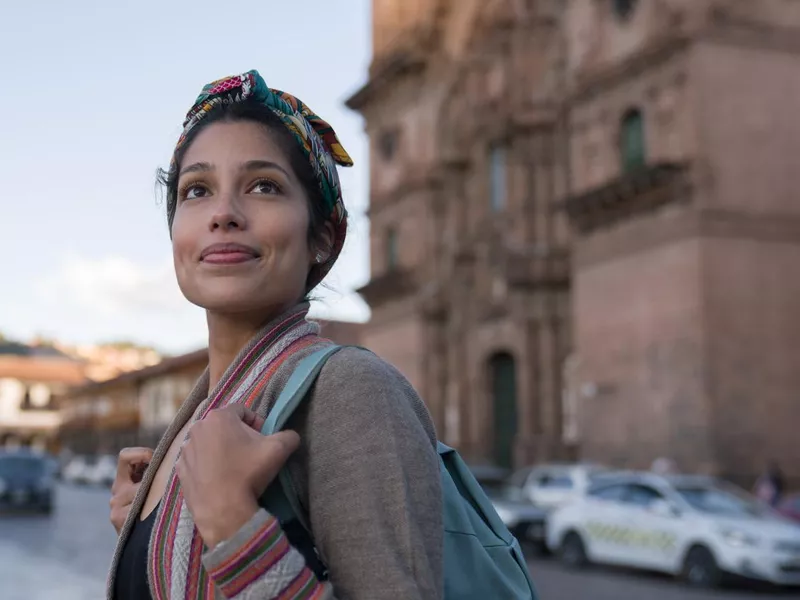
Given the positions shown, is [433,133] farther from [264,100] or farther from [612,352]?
[264,100]

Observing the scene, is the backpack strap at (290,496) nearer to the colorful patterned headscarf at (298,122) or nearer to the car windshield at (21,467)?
the colorful patterned headscarf at (298,122)

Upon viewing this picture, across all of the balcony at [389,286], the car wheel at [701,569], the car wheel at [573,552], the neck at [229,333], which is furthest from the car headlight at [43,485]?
the neck at [229,333]

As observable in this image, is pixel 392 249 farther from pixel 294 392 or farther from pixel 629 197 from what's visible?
pixel 294 392

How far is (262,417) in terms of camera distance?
1.78m

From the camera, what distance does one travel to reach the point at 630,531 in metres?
17.1

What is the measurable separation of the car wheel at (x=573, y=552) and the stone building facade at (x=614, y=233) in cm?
669

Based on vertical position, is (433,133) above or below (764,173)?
above

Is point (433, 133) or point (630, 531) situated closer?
point (630, 531)

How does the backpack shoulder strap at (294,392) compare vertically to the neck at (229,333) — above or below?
below

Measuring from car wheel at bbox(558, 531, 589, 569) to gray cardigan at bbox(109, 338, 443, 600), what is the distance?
17240mm

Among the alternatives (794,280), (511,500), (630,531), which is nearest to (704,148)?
(794,280)

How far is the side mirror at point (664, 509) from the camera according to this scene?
16.3 metres

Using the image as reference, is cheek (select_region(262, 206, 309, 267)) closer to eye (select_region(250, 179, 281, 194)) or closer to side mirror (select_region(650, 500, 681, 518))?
eye (select_region(250, 179, 281, 194))

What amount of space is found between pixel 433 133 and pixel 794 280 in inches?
686
